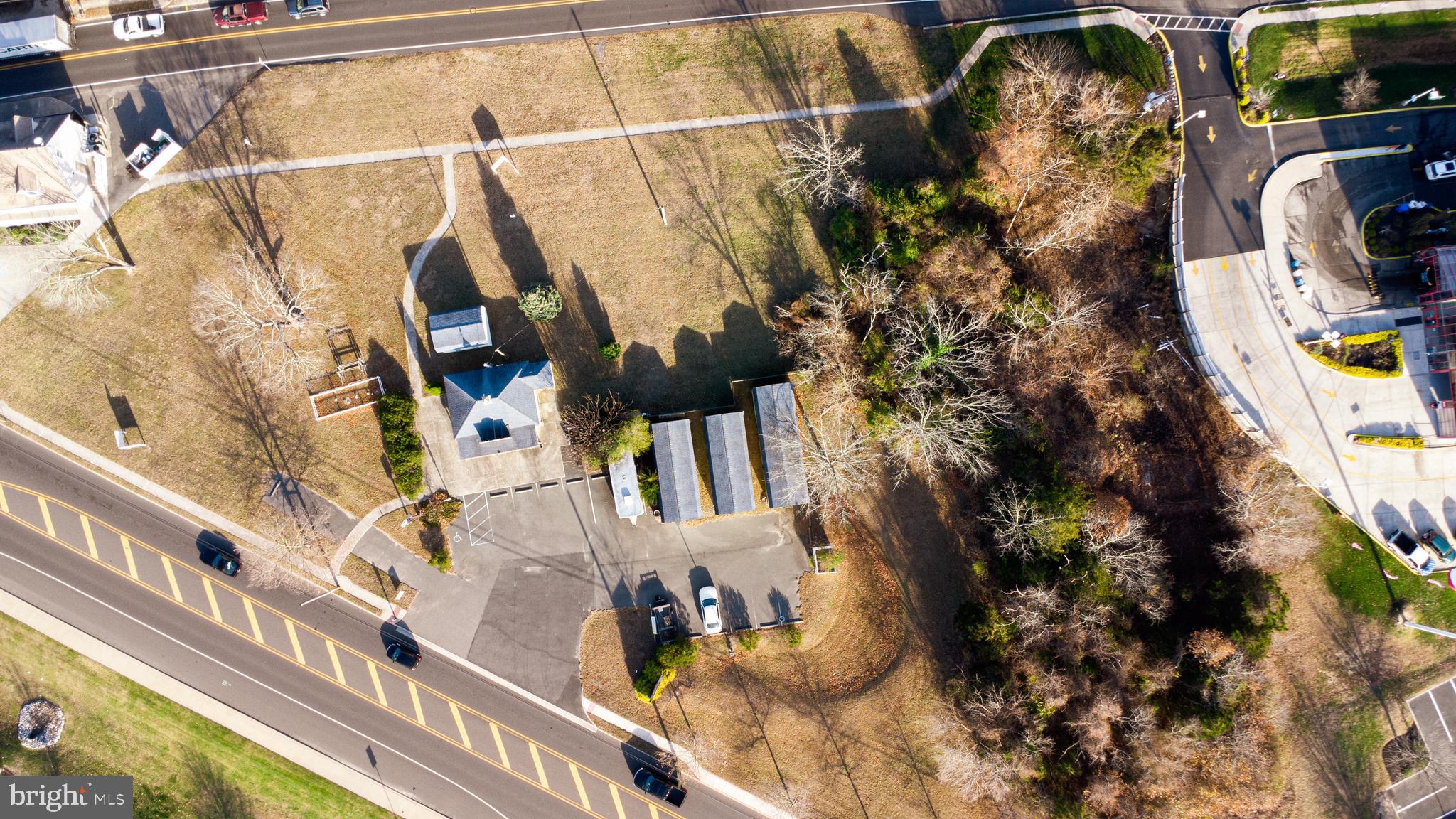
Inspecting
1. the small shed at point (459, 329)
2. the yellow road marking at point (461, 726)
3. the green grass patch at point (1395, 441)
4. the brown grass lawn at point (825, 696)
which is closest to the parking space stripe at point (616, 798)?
the brown grass lawn at point (825, 696)

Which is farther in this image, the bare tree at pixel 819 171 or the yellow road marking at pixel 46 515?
the yellow road marking at pixel 46 515

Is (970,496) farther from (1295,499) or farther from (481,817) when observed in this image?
(481,817)

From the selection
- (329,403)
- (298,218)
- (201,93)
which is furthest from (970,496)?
(201,93)

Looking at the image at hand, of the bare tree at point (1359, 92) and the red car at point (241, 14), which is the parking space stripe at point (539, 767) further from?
the bare tree at point (1359, 92)

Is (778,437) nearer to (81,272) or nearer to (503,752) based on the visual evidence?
(503,752)

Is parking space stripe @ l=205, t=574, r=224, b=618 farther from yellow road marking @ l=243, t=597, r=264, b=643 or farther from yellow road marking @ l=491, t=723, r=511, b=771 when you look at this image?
yellow road marking @ l=491, t=723, r=511, b=771

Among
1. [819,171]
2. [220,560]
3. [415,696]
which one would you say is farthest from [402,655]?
[819,171]

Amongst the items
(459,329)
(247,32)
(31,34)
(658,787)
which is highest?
(31,34)

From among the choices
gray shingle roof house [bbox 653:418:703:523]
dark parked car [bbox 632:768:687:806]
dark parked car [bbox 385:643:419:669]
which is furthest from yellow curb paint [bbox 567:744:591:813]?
gray shingle roof house [bbox 653:418:703:523]
